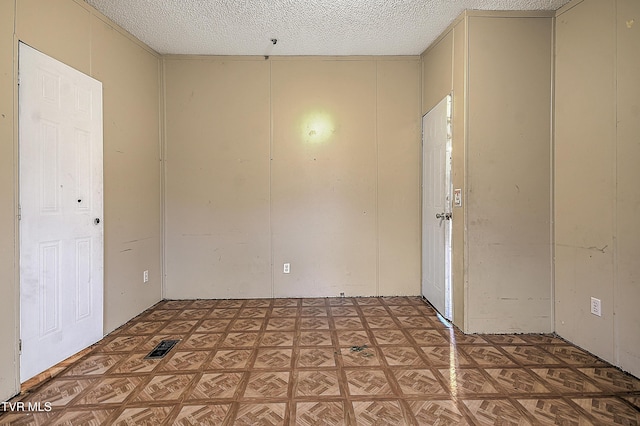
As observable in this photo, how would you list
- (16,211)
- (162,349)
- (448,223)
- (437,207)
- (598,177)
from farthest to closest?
(437,207)
(448,223)
(162,349)
(598,177)
(16,211)

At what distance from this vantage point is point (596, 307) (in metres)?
2.37

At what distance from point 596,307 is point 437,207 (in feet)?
4.78

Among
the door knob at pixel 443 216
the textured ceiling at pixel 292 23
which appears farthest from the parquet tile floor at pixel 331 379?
the textured ceiling at pixel 292 23

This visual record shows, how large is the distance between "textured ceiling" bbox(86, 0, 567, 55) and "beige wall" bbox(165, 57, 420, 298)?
0.75ft

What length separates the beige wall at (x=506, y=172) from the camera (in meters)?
2.73

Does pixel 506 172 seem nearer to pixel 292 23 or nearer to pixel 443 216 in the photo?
pixel 443 216

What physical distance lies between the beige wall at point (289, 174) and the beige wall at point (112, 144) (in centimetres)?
28

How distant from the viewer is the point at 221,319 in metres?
3.12

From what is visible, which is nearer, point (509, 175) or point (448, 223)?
point (509, 175)

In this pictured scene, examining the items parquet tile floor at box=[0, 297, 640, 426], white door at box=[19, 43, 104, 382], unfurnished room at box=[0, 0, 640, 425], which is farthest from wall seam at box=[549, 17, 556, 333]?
white door at box=[19, 43, 104, 382]

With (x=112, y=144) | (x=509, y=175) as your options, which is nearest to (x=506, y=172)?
(x=509, y=175)

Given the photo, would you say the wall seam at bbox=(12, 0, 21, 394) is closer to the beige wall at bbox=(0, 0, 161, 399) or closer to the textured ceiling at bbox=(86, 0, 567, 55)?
the beige wall at bbox=(0, 0, 161, 399)

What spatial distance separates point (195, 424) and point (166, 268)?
2420 millimetres

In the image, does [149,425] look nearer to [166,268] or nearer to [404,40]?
[166,268]
